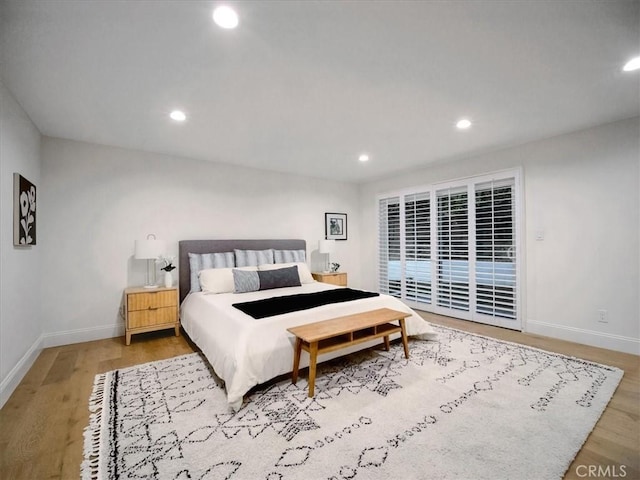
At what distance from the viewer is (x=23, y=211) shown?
8.67ft

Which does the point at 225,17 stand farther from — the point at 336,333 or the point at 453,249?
the point at 453,249

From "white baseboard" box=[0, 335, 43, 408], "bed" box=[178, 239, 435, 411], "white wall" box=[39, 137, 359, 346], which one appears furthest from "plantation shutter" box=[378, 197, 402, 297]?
"white baseboard" box=[0, 335, 43, 408]

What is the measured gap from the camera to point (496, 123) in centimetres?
314

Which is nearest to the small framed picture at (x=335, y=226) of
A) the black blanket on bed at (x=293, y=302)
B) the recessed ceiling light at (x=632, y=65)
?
the black blanket on bed at (x=293, y=302)

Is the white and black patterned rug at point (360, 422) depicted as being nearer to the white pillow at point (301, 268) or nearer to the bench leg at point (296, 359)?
the bench leg at point (296, 359)

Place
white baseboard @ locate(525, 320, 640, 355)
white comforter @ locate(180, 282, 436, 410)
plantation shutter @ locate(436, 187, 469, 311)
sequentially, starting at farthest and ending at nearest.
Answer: plantation shutter @ locate(436, 187, 469, 311)
white baseboard @ locate(525, 320, 640, 355)
white comforter @ locate(180, 282, 436, 410)

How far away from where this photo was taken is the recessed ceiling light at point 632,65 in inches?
81.4

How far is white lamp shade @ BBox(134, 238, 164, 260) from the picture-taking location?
3574 mm

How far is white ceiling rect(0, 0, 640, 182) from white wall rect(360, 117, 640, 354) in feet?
1.03

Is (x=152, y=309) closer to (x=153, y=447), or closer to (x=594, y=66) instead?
(x=153, y=447)

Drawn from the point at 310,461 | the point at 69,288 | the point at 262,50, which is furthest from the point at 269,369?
the point at 69,288

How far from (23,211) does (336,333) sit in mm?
2941

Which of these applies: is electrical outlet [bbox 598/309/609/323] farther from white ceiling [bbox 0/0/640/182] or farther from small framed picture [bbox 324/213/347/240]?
small framed picture [bbox 324/213/347/240]

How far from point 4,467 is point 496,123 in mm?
4554
